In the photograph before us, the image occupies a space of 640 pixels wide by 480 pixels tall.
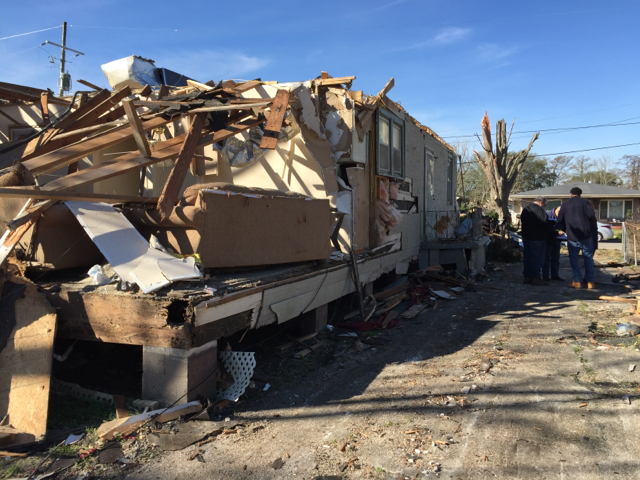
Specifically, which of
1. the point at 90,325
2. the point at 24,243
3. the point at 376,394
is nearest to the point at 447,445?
the point at 376,394

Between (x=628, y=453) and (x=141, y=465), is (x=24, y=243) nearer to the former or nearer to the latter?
(x=141, y=465)

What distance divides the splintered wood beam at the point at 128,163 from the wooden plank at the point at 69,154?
247mm

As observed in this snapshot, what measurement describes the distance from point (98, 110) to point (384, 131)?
5.23m

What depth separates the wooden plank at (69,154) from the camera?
15.0 feet

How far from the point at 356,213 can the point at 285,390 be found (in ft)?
13.5

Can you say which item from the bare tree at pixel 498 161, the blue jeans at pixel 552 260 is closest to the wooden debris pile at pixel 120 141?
the blue jeans at pixel 552 260

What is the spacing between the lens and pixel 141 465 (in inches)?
120

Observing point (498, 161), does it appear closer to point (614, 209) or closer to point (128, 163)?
point (128, 163)

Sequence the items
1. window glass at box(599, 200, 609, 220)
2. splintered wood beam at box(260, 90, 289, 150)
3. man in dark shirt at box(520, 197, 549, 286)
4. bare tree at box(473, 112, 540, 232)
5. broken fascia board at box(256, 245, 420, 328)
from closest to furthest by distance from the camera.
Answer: broken fascia board at box(256, 245, 420, 328), splintered wood beam at box(260, 90, 289, 150), man in dark shirt at box(520, 197, 549, 286), bare tree at box(473, 112, 540, 232), window glass at box(599, 200, 609, 220)

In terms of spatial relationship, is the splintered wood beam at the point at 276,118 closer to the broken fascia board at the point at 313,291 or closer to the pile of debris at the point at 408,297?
the broken fascia board at the point at 313,291

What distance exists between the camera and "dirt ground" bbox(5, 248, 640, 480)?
2941 mm

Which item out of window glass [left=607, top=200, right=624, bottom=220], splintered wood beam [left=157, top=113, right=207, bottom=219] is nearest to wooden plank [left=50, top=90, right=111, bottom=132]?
splintered wood beam [left=157, top=113, right=207, bottom=219]

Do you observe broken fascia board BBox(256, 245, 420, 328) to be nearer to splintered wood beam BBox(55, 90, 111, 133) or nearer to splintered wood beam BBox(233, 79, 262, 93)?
splintered wood beam BBox(233, 79, 262, 93)

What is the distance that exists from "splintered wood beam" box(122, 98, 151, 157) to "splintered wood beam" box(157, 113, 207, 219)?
374mm
